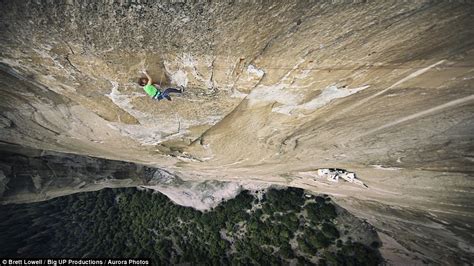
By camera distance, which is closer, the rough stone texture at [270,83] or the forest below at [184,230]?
the rough stone texture at [270,83]

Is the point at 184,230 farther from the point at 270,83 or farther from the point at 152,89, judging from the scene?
the point at 270,83

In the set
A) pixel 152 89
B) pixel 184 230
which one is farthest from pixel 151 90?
pixel 184 230

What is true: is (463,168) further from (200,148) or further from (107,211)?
(107,211)

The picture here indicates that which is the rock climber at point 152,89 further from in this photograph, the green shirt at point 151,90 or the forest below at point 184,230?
the forest below at point 184,230

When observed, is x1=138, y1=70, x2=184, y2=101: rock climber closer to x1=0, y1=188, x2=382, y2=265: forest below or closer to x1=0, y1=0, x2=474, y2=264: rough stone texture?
x1=0, y1=0, x2=474, y2=264: rough stone texture

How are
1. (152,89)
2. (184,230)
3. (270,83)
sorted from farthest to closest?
(184,230) < (270,83) < (152,89)

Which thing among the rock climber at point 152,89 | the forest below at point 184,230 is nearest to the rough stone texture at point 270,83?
the rock climber at point 152,89
